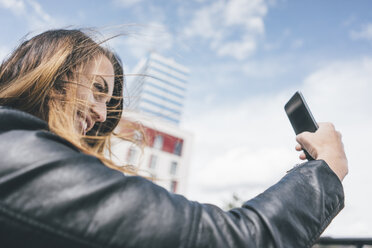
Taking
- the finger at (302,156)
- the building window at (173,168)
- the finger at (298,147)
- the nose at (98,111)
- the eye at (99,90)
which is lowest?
the building window at (173,168)

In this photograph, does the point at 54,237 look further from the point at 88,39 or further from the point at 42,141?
the point at 88,39

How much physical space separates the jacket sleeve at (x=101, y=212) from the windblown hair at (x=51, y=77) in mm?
122

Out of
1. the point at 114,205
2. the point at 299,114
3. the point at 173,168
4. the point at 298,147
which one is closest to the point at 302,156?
the point at 298,147

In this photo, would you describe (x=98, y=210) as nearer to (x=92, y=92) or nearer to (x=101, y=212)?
(x=101, y=212)

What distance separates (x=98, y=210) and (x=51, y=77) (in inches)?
24.0

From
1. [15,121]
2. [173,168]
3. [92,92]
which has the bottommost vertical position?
[173,168]

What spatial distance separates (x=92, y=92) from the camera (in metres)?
1.06

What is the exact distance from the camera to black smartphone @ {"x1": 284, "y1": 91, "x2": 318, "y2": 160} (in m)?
1.21

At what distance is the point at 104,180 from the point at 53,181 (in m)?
0.10

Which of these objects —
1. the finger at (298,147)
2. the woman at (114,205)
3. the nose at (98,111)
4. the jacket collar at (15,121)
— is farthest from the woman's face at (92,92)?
Result: the finger at (298,147)

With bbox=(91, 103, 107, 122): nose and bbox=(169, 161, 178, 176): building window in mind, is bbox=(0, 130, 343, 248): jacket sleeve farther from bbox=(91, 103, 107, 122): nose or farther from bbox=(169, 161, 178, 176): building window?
bbox=(169, 161, 178, 176): building window

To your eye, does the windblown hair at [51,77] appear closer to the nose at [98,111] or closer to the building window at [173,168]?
the nose at [98,111]

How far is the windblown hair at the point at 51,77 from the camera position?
0.90 metres

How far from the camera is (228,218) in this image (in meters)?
0.64
